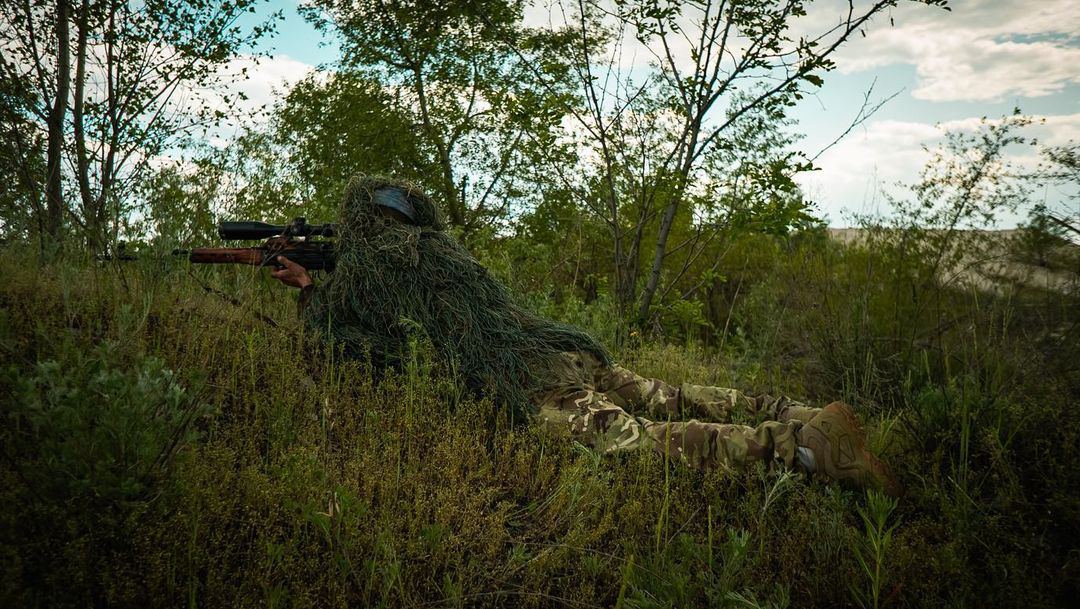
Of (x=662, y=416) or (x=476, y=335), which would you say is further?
(x=662, y=416)

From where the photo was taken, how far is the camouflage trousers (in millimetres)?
2834

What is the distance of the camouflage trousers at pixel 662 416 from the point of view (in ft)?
9.30

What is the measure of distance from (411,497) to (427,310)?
1.25 meters

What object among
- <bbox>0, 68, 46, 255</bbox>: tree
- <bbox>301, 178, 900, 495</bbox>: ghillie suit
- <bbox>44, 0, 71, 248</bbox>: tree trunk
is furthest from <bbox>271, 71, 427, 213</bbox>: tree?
<bbox>301, 178, 900, 495</bbox>: ghillie suit

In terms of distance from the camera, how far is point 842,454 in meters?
2.69

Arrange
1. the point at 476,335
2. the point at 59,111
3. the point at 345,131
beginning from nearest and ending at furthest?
the point at 476,335 < the point at 59,111 < the point at 345,131

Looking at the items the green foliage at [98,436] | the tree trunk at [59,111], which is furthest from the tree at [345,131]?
the green foliage at [98,436]

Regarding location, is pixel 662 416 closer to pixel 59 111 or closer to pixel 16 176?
pixel 16 176

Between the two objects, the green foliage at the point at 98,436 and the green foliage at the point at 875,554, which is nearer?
the green foliage at the point at 98,436

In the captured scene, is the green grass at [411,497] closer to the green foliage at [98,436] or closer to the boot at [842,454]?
the green foliage at [98,436]

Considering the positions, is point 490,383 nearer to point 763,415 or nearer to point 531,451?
point 531,451

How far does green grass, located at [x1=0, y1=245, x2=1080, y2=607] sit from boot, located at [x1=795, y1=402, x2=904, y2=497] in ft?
0.36

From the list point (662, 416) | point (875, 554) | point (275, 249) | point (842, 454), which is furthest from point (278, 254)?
point (875, 554)

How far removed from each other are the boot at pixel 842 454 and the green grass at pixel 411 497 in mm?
109
